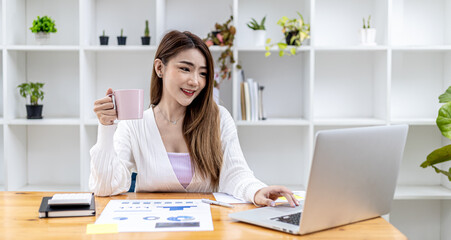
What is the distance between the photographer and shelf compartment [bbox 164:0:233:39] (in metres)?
3.32

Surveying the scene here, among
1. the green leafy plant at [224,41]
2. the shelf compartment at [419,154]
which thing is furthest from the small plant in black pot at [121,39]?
the shelf compartment at [419,154]

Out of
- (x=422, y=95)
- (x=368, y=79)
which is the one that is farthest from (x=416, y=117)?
(x=368, y=79)

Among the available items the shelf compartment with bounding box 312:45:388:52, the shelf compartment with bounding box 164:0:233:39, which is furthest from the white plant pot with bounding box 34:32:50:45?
the shelf compartment with bounding box 312:45:388:52

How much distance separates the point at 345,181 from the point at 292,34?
1.94 meters

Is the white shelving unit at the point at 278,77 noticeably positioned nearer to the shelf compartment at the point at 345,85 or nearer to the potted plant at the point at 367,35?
the shelf compartment at the point at 345,85

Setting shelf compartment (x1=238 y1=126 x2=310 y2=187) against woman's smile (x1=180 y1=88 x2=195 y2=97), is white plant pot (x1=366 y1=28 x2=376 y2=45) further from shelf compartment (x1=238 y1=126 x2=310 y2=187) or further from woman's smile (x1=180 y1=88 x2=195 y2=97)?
woman's smile (x1=180 y1=88 x2=195 y2=97)

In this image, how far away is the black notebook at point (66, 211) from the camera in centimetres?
137

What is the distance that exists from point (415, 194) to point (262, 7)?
5.16 ft

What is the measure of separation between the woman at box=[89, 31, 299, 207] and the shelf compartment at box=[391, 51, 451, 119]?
169 centimetres

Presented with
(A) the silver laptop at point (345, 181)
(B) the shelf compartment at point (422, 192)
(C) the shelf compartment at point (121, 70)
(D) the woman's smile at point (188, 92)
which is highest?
(C) the shelf compartment at point (121, 70)

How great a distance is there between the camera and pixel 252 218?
132 cm

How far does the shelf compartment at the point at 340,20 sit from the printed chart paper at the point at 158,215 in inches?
83.6

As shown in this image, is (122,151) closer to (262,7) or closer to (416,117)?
(262,7)

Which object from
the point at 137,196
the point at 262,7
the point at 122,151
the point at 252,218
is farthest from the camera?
the point at 262,7
